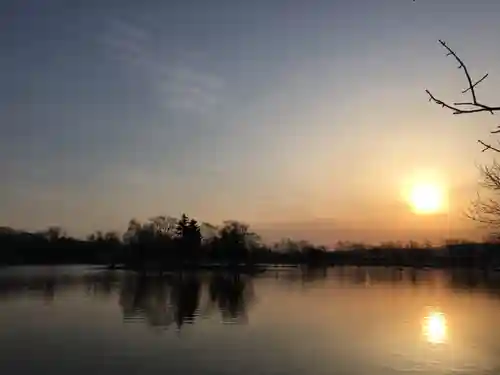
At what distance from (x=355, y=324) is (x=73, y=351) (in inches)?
459

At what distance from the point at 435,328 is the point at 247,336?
7454 mm

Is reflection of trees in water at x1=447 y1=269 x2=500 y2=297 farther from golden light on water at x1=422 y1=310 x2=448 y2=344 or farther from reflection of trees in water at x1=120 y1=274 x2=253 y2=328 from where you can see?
reflection of trees in water at x1=120 y1=274 x2=253 y2=328

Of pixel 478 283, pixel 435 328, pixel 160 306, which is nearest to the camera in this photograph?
pixel 435 328

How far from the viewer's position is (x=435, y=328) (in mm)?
24109

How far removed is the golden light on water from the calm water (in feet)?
0.13

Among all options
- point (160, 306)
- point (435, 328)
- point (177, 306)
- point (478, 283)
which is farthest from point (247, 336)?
point (478, 283)

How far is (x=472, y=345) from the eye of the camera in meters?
20.2

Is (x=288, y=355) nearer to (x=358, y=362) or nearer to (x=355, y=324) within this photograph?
(x=358, y=362)

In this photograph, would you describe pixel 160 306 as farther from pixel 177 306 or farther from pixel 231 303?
pixel 231 303

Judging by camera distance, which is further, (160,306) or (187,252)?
(187,252)

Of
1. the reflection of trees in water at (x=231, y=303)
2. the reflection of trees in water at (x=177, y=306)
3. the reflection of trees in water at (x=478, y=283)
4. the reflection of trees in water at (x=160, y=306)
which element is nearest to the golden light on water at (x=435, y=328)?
the reflection of trees in water at (x=231, y=303)

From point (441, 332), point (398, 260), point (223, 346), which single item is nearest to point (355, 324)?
point (441, 332)

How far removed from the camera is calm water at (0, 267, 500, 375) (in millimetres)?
16516

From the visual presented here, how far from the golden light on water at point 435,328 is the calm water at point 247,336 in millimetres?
40
